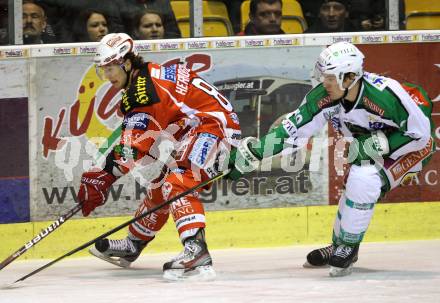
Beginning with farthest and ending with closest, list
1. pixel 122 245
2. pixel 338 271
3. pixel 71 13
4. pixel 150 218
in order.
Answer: pixel 71 13 < pixel 122 245 < pixel 150 218 < pixel 338 271

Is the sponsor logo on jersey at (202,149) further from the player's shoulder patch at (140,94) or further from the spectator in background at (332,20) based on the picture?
the spectator in background at (332,20)

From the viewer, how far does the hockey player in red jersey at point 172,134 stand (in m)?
6.67

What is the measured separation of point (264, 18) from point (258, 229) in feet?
4.70

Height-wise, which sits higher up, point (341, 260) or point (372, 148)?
point (372, 148)

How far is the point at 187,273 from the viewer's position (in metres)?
6.69

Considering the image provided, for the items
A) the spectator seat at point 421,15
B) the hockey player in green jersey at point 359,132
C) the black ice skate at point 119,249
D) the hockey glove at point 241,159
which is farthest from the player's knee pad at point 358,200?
the spectator seat at point 421,15

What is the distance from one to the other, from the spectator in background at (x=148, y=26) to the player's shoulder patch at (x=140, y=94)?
4.47ft

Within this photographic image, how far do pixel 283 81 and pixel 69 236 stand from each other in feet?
5.79

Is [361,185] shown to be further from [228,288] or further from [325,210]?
[325,210]

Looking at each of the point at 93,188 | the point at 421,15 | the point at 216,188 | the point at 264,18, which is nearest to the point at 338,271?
the point at 93,188

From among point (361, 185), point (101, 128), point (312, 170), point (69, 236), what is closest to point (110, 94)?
point (101, 128)

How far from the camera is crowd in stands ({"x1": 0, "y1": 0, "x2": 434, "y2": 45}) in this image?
792cm

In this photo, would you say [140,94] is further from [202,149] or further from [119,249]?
[119,249]

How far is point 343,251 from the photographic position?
22.1ft
